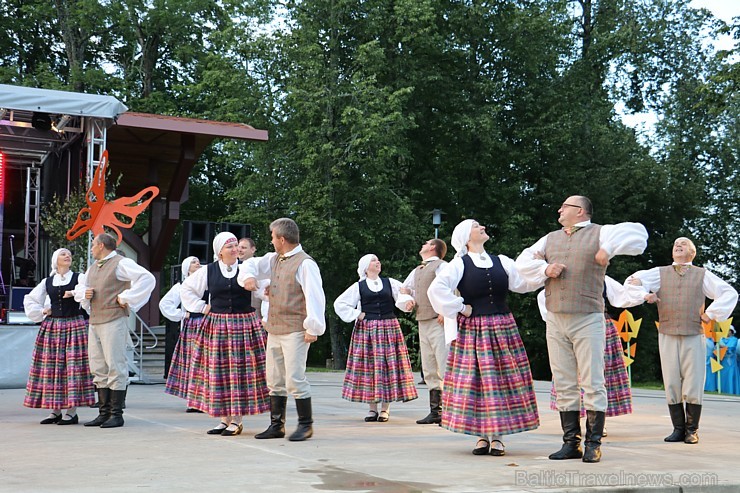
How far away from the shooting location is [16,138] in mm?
15344

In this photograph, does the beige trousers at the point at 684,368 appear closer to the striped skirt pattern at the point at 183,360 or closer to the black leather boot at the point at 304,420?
the black leather boot at the point at 304,420

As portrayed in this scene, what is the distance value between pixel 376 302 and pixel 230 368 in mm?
2113

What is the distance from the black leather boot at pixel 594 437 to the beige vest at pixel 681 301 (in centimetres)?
162

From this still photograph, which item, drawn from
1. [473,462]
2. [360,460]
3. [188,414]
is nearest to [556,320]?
[473,462]

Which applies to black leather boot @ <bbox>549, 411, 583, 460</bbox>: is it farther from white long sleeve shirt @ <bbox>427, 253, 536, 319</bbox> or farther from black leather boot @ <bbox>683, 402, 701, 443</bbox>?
black leather boot @ <bbox>683, 402, 701, 443</bbox>

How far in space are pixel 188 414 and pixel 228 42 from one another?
1541 centimetres

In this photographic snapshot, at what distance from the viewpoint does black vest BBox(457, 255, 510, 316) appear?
5812mm

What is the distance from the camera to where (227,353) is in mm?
6656

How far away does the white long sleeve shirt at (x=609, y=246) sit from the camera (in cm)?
523

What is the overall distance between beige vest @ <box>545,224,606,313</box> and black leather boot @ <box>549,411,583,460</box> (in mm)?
647

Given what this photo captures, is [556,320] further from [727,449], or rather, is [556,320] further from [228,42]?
[228,42]

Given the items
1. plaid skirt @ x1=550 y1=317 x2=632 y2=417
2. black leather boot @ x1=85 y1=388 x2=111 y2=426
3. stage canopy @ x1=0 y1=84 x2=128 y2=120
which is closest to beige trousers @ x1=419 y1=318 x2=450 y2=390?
plaid skirt @ x1=550 y1=317 x2=632 y2=417

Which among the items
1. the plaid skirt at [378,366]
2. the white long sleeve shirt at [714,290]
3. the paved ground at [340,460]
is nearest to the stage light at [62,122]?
the paved ground at [340,460]

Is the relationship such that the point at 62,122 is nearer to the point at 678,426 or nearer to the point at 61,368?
the point at 61,368
